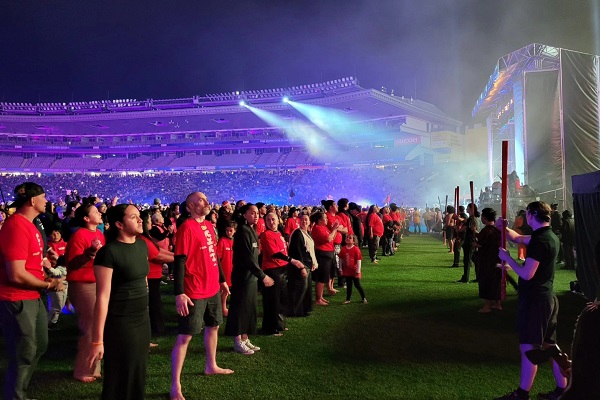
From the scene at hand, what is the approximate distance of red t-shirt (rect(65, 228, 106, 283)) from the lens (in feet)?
16.2

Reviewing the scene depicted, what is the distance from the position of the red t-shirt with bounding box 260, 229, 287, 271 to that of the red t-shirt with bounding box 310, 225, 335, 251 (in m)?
2.14

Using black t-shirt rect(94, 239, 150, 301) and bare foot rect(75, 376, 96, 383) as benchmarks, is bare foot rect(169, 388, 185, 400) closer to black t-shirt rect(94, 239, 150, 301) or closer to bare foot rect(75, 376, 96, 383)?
bare foot rect(75, 376, 96, 383)

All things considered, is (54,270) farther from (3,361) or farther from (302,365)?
(302,365)

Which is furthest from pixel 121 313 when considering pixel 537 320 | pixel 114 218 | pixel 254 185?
pixel 254 185

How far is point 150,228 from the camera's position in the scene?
669cm

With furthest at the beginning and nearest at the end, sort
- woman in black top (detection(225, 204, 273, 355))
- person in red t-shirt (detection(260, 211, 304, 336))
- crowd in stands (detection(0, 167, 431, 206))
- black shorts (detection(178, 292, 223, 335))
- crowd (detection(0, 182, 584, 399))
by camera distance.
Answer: crowd in stands (detection(0, 167, 431, 206))
person in red t-shirt (detection(260, 211, 304, 336))
woman in black top (detection(225, 204, 273, 355))
black shorts (detection(178, 292, 223, 335))
crowd (detection(0, 182, 584, 399))

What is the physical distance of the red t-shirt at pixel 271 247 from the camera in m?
7.13

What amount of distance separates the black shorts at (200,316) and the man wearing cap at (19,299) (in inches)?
49.4

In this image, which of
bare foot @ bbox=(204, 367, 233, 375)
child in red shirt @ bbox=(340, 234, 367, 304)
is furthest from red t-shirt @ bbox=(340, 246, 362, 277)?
bare foot @ bbox=(204, 367, 233, 375)

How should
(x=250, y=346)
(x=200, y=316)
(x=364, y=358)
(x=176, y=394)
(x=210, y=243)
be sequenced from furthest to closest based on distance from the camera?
(x=250, y=346)
(x=364, y=358)
(x=210, y=243)
(x=200, y=316)
(x=176, y=394)

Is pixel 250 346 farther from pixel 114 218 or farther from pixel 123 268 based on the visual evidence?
pixel 114 218

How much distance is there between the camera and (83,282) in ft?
16.3

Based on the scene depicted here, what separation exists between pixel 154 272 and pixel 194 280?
215 cm

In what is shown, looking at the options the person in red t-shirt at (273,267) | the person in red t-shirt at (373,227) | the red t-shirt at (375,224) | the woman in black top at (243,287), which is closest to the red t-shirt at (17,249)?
the woman in black top at (243,287)
